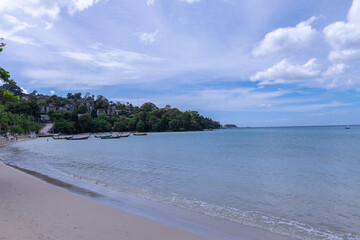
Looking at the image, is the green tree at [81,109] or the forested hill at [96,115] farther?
the green tree at [81,109]

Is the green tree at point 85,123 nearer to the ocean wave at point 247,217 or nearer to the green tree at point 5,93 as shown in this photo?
the ocean wave at point 247,217

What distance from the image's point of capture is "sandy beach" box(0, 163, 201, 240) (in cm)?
458

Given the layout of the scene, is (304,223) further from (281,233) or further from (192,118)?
(192,118)

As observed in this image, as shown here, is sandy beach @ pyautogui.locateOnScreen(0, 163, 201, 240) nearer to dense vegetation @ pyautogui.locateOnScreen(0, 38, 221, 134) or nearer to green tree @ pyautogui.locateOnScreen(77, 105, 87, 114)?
dense vegetation @ pyautogui.locateOnScreen(0, 38, 221, 134)

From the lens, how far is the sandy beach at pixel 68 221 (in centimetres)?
458

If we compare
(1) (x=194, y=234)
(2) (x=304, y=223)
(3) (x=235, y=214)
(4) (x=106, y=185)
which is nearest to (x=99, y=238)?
(1) (x=194, y=234)

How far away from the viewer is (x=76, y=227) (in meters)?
Answer: 4.99

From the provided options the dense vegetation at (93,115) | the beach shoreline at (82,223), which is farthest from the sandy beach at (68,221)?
the dense vegetation at (93,115)

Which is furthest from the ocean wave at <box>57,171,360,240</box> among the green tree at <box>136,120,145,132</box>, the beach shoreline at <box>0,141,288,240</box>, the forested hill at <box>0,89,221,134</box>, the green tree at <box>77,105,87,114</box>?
the green tree at <box>77,105,87,114</box>

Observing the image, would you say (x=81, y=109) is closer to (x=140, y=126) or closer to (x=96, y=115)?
(x=96, y=115)

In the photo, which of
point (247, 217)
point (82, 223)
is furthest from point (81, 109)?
point (247, 217)

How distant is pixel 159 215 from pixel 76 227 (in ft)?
6.95

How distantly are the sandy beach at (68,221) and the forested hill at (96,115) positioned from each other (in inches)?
3248

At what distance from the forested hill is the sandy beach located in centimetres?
8249
